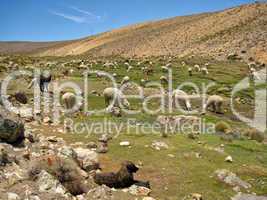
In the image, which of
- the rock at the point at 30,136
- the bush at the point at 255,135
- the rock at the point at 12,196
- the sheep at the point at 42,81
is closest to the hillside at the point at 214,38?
the sheep at the point at 42,81

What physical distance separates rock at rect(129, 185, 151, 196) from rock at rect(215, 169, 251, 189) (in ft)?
11.7

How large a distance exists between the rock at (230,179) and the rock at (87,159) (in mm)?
4789

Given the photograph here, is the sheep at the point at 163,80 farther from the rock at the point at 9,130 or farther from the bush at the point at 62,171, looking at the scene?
the bush at the point at 62,171

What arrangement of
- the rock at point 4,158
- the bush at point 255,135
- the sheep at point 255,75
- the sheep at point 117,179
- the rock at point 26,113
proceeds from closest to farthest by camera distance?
the rock at point 4,158
the sheep at point 117,179
the rock at point 26,113
the bush at point 255,135
the sheep at point 255,75

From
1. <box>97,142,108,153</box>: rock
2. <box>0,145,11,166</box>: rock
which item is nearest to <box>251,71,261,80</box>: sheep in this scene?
<box>97,142,108,153</box>: rock

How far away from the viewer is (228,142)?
24.9 metres

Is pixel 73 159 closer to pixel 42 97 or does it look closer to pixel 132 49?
pixel 42 97

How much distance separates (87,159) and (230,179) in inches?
216

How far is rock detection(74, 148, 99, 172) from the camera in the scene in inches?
701

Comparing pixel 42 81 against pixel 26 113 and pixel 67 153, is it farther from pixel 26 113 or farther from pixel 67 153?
pixel 67 153

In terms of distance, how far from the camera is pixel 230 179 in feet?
61.1

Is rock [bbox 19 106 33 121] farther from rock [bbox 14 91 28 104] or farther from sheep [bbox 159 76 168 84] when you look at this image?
sheep [bbox 159 76 168 84]

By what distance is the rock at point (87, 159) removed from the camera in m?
17.8

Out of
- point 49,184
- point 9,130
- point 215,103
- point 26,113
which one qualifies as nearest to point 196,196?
point 49,184
